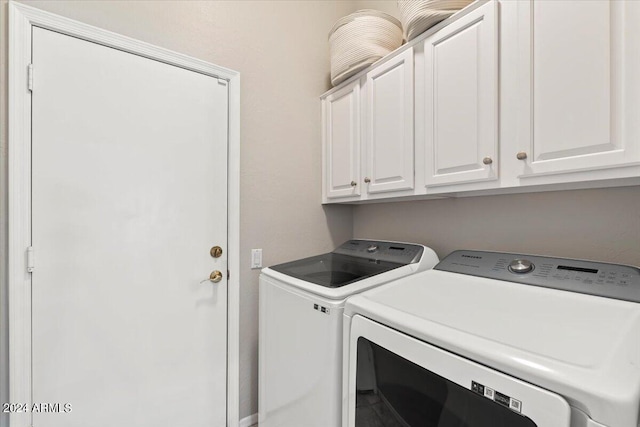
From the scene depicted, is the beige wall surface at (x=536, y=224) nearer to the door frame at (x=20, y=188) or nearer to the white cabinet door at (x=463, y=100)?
the white cabinet door at (x=463, y=100)

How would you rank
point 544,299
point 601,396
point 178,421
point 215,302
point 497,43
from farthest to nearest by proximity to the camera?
point 215,302 < point 178,421 < point 497,43 < point 544,299 < point 601,396

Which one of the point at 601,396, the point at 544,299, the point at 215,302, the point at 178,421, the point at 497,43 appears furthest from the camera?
the point at 215,302

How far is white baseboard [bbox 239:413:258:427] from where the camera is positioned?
178 cm

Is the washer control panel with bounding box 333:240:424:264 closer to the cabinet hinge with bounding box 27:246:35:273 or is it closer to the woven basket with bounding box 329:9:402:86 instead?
the woven basket with bounding box 329:9:402:86

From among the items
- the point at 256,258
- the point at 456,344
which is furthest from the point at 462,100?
the point at 256,258

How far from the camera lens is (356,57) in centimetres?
172

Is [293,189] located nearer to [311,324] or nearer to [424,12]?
[311,324]

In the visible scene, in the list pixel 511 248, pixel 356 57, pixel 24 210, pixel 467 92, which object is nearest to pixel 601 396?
pixel 511 248

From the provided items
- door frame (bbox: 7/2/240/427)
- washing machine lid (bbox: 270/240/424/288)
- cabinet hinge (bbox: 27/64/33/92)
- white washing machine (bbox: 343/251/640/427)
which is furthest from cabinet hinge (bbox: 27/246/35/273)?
white washing machine (bbox: 343/251/640/427)

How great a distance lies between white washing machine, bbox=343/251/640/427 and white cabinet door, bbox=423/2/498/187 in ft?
1.42

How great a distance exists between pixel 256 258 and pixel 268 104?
0.99 m

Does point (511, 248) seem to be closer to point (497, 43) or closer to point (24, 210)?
→ point (497, 43)

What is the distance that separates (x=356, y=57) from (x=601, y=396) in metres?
1.75

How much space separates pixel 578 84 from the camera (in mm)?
942
